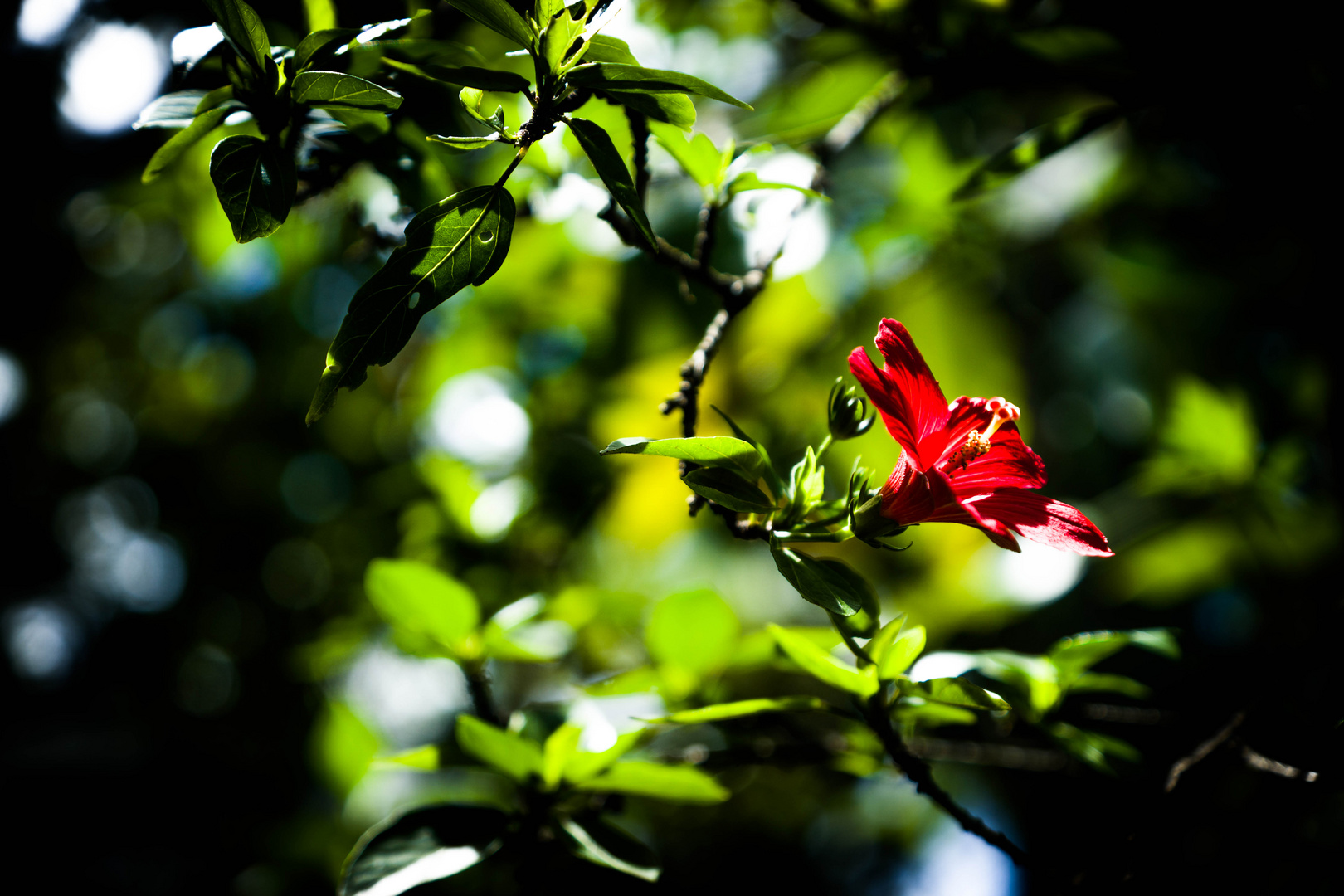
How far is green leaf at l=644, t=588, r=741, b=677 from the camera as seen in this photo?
0.98 meters

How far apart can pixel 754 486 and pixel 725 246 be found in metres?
1.00

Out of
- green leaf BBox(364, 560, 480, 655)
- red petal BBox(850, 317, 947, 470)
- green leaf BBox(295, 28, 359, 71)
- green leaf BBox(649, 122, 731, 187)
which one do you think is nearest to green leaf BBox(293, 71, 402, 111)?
green leaf BBox(295, 28, 359, 71)

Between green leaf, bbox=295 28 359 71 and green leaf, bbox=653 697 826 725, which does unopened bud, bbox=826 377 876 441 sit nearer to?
green leaf, bbox=653 697 826 725

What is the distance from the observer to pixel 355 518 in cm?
187

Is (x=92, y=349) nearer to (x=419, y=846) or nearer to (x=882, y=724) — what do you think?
(x=419, y=846)

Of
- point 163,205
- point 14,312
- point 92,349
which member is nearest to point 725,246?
point 163,205

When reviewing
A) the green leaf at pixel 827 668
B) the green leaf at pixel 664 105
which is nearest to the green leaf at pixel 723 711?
the green leaf at pixel 827 668

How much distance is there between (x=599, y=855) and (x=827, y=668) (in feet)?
1.08

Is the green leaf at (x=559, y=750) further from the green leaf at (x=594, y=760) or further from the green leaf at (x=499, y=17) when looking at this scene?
the green leaf at (x=499, y=17)

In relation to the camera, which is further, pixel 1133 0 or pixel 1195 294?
pixel 1195 294

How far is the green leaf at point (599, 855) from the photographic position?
78cm

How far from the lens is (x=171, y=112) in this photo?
0.71 metres

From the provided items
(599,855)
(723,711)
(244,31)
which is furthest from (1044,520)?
(244,31)

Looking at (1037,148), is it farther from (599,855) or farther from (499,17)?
(599,855)
